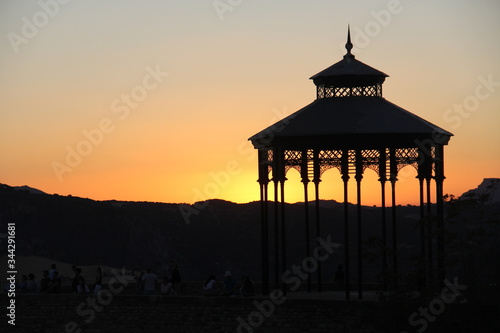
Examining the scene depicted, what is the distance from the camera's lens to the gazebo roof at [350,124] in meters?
44.2

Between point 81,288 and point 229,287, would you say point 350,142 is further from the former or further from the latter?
point 81,288

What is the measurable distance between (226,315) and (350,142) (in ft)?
23.7

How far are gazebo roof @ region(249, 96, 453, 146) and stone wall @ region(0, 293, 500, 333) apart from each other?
230 inches

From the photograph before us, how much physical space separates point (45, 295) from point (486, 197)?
51.9ft

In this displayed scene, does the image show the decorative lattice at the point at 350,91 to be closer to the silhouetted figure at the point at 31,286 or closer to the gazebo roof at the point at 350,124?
the gazebo roof at the point at 350,124

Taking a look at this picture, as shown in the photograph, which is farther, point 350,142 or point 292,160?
point 292,160

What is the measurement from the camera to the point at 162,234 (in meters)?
126

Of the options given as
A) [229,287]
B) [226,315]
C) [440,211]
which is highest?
[440,211]

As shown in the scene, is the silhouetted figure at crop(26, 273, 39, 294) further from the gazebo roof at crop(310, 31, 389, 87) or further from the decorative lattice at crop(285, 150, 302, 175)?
the gazebo roof at crop(310, 31, 389, 87)

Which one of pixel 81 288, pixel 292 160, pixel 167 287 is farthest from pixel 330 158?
pixel 81 288

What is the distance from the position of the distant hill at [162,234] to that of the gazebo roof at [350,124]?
62.9 m

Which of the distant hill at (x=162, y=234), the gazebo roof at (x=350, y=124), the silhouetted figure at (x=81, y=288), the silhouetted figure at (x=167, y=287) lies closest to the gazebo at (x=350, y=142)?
the gazebo roof at (x=350, y=124)

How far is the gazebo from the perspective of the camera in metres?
44.1

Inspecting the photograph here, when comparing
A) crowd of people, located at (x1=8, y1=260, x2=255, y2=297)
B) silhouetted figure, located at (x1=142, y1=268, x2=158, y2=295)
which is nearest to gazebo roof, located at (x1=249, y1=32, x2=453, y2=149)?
crowd of people, located at (x1=8, y1=260, x2=255, y2=297)
